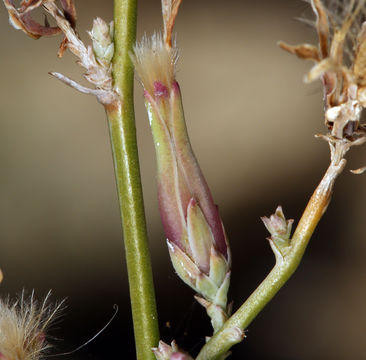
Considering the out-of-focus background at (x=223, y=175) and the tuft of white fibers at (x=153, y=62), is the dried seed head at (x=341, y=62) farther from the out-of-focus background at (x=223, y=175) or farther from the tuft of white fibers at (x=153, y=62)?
the out-of-focus background at (x=223, y=175)

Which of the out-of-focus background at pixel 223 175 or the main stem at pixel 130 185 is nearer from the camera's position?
the main stem at pixel 130 185

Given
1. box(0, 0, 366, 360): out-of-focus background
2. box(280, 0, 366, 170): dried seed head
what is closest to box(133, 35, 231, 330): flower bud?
box(280, 0, 366, 170): dried seed head

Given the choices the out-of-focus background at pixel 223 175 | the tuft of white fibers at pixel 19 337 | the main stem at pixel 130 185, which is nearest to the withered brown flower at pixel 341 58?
the main stem at pixel 130 185

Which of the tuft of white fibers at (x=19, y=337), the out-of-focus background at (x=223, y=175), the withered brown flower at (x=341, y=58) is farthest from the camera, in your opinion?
the out-of-focus background at (x=223, y=175)

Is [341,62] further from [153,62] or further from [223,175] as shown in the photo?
[223,175]

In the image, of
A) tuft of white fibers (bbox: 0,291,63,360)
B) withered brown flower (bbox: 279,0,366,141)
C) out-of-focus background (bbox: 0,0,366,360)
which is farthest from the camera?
out-of-focus background (bbox: 0,0,366,360)

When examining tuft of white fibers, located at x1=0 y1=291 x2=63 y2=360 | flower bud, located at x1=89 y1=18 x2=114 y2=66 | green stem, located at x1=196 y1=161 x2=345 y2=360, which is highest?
flower bud, located at x1=89 y1=18 x2=114 y2=66

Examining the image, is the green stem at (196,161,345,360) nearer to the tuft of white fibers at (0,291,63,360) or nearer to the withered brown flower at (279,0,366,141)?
the withered brown flower at (279,0,366,141)
